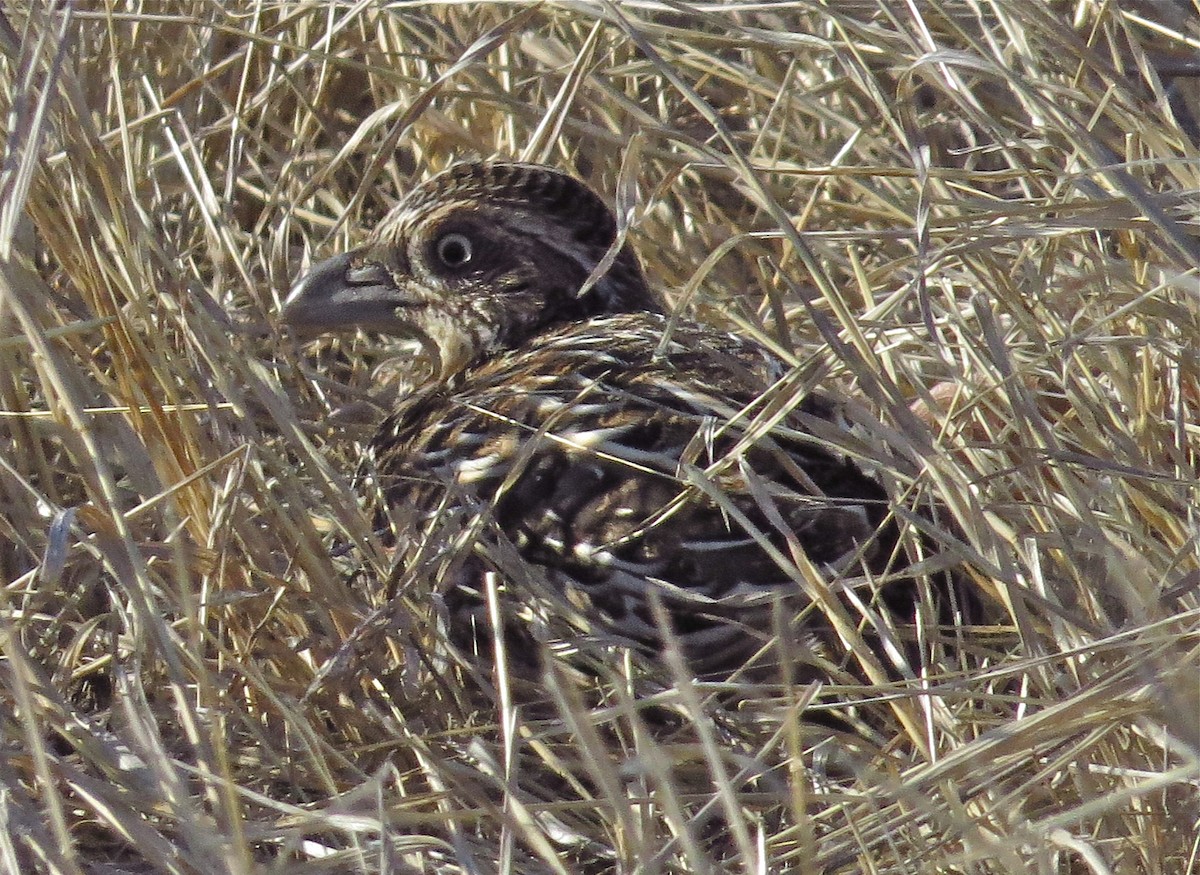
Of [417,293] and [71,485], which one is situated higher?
[417,293]

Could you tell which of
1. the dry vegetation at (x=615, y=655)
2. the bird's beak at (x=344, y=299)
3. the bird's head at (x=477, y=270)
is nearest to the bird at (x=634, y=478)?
the bird's head at (x=477, y=270)

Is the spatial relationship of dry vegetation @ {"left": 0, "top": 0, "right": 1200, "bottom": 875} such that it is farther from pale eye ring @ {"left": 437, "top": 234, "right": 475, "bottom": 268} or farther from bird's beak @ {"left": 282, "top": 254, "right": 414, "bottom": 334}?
pale eye ring @ {"left": 437, "top": 234, "right": 475, "bottom": 268}

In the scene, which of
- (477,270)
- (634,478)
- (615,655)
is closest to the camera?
(615,655)

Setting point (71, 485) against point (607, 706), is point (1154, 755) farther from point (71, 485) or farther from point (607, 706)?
point (71, 485)

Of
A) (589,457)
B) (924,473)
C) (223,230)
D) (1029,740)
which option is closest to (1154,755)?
(1029,740)

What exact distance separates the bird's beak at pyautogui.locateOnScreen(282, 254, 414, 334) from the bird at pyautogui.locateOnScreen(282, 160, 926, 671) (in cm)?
24

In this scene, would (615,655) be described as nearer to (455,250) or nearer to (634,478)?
(634,478)

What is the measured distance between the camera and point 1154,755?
94.2 inches

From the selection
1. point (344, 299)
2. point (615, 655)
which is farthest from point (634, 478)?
point (344, 299)

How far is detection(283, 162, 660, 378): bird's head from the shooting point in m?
3.50

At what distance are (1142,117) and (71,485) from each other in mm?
1944

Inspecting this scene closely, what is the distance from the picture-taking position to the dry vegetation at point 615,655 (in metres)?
2.20

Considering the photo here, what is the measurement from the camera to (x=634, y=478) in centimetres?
280

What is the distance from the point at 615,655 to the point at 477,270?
1.15 m
